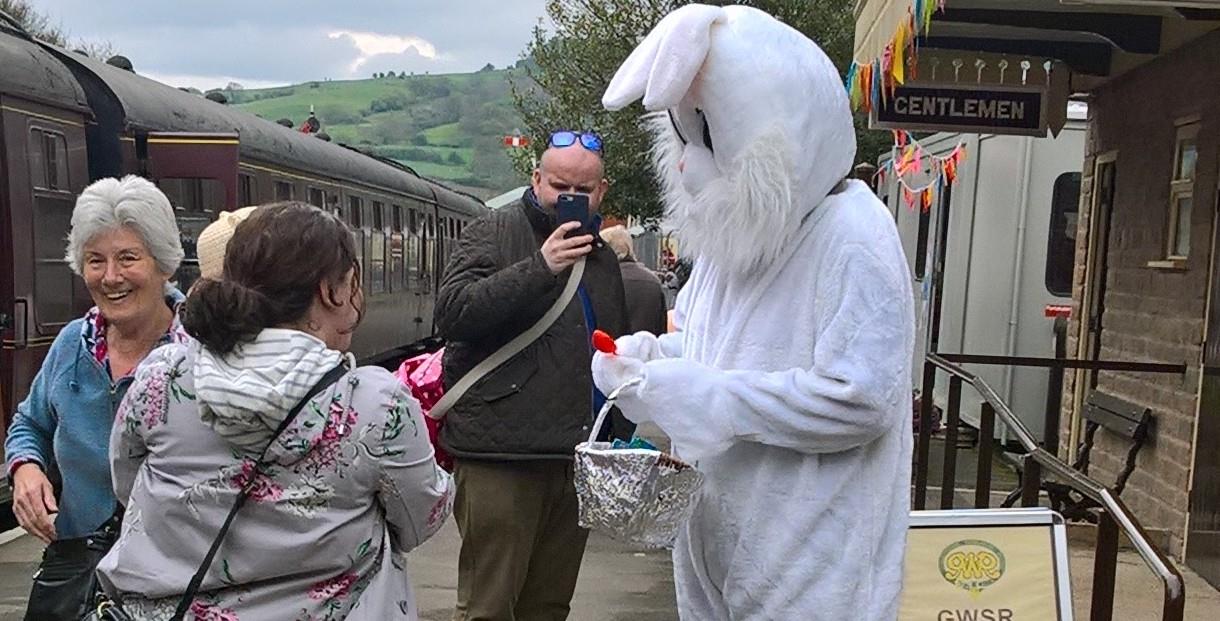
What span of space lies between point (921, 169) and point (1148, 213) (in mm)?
5753

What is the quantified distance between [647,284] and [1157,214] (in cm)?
415

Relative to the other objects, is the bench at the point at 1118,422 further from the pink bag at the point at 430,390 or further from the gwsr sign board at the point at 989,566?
the pink bag at the point at 430,390

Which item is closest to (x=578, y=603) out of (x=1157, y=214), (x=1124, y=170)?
(x=1157, y=214)

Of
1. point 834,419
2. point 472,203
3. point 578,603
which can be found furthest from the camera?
point 472,203

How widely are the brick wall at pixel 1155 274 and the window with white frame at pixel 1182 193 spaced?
0.07 m

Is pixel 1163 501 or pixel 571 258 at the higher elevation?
pixel 571 258

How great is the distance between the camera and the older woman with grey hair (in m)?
3.00

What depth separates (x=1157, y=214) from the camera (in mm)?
7340

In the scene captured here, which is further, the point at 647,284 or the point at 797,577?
the point at 647,284

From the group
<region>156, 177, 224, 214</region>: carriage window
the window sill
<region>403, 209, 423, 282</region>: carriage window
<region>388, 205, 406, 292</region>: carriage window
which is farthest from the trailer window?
the window sill

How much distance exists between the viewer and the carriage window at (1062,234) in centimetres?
1074

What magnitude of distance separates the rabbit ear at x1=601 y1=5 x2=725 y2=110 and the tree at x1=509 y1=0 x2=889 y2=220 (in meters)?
16.3

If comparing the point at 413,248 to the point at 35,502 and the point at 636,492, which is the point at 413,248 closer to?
the point at 35,502

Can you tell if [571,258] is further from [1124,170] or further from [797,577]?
[1124,170]
